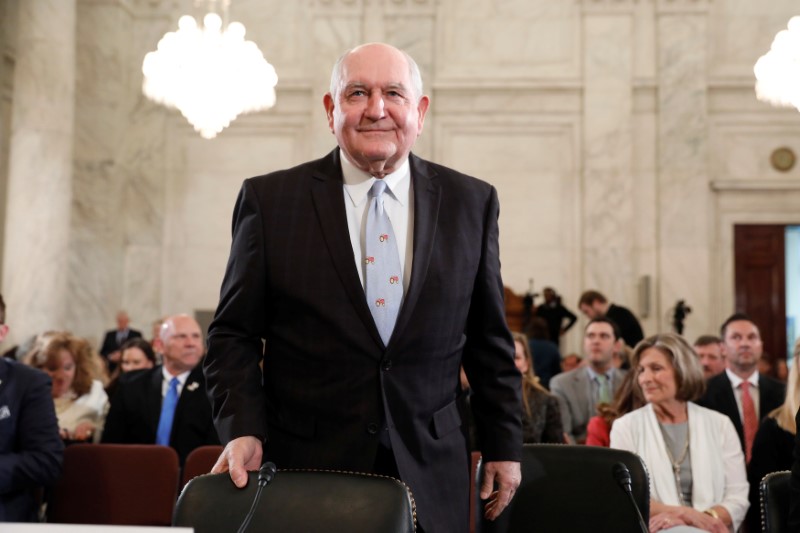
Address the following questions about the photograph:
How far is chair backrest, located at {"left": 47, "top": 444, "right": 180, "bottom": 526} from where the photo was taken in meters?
4.70

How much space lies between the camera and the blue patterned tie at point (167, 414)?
5.71 meters

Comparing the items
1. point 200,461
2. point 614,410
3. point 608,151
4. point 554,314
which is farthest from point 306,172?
point 608,151

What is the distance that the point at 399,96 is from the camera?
7.86ft

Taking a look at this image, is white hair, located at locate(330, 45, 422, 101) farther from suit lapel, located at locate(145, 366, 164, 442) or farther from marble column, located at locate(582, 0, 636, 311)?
marble column, located at locate(582, 0, 636, 311)

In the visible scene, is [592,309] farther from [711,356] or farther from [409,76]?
[409,76]

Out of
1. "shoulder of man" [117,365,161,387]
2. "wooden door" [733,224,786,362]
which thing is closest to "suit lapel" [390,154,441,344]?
"shoulder of man" [117,365,161,387]

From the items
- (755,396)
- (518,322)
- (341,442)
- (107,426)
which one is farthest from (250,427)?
(518,322)

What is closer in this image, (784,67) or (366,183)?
(366,183)

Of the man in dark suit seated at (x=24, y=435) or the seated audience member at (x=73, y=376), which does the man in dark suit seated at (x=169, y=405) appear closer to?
the seated audience member at (x=73, y=376)

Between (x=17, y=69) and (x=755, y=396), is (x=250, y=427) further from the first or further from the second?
(x=17, y=69)

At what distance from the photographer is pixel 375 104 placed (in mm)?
2355

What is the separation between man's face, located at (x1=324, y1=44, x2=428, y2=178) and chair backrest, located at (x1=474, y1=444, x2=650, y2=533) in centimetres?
121

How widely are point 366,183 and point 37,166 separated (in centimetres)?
943

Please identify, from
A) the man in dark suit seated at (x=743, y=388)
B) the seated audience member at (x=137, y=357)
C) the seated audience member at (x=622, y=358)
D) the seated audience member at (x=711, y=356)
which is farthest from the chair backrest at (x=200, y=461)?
the seated audience member at (x=711, y=356)
